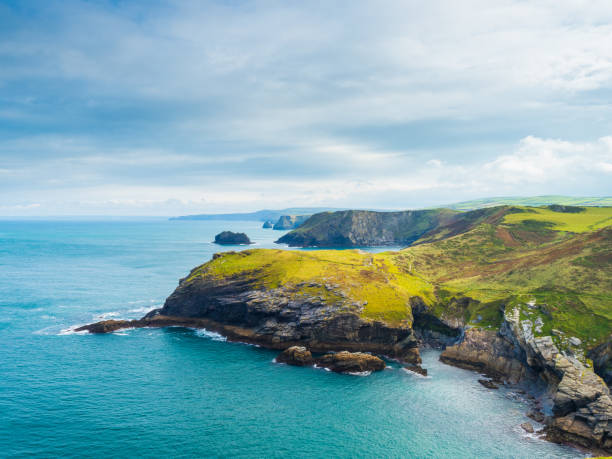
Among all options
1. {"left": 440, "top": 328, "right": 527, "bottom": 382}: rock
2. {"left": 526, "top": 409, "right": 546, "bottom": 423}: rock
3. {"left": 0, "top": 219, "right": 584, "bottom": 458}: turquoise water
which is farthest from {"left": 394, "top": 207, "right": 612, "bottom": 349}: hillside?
{"left": 0, "top": 219, "right": 584, "bottom": 458}: turquoise water

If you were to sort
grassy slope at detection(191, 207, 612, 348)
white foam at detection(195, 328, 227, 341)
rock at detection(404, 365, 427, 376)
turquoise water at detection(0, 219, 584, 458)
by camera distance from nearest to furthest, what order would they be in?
turquoise water at detection(0, 219, 584, 458) → rock at detection(404, 365, 427, 376) → grassy slope at detection(191, 207, 612, 348) → white foam at detection(195, 328, 227, 341)

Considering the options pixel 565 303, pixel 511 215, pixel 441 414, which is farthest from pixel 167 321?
pixel 511 215

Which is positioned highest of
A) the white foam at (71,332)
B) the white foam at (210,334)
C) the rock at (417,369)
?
the white foam at (71,332)

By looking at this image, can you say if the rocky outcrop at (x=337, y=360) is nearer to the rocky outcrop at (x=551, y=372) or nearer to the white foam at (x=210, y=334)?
the rocky outcrop at (x=551, y=372)

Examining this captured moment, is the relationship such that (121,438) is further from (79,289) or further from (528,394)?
(79,289)

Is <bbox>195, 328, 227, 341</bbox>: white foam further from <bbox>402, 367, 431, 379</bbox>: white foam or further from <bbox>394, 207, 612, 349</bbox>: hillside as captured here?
<bbox>394, 207, 612, 349</bbox>: hillside

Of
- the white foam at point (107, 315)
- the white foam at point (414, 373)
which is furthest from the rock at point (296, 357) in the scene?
the white foam at point (107, 315)

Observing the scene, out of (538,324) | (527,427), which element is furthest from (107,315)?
(538,324)
